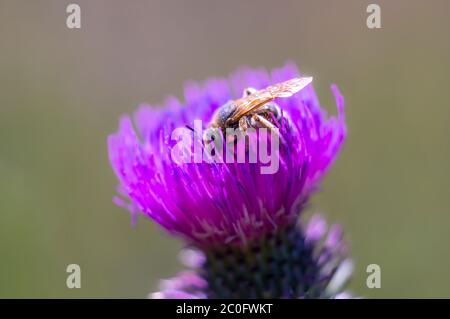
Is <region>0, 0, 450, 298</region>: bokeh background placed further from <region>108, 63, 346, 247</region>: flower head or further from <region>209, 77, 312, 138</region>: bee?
<region>209, 77, 312, 138</region>: bee

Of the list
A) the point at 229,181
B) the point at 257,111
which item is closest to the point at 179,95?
the point at 257,111

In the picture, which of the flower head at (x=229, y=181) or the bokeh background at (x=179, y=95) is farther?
the bokeh background at (x=179, y=95)

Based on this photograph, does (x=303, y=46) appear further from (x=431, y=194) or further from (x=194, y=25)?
(x=431, y=194)

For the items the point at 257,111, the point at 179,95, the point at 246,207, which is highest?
the point at 179,95

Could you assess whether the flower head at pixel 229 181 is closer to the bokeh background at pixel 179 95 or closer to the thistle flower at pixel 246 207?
the thistle flower at pixel 246 207

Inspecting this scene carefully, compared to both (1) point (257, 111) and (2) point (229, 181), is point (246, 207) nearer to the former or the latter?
(2) point (229, 181)

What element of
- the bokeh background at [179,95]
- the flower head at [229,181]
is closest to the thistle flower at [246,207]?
the flower head at [229,181]

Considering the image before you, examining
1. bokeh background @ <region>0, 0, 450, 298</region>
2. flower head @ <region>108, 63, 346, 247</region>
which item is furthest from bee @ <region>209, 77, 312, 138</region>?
bokeh background @ <region>0, 0, 450, 298</region>

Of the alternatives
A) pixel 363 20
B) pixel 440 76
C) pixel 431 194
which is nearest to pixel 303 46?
pixel 363 20
